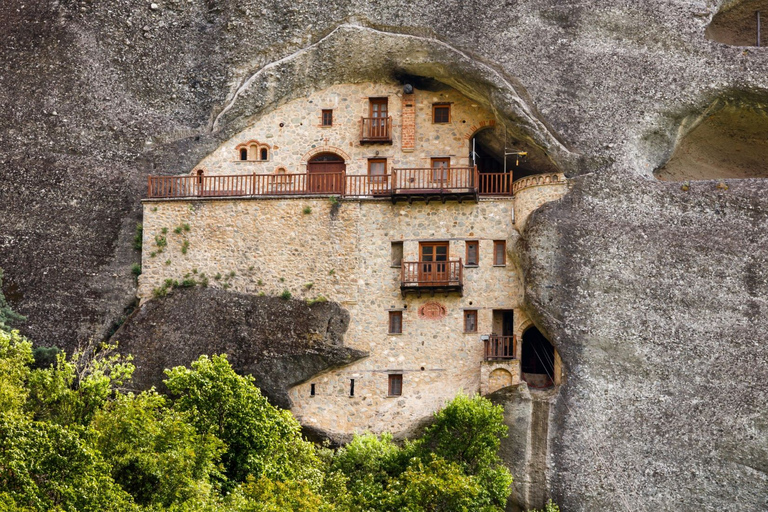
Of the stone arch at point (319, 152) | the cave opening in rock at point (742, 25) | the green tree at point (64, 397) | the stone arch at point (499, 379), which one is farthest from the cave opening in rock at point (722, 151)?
the green tree at point (64, 397)

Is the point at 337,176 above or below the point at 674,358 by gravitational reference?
above

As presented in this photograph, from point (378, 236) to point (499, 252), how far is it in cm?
437

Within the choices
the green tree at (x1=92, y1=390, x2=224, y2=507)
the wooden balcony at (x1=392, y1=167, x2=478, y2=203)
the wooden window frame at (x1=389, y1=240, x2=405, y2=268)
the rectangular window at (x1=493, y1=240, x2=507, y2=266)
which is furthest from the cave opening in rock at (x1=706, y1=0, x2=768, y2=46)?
the green tree at (x1=92, y1=390, x2=224, y2=507)

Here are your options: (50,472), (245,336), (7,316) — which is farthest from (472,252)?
(50,472)

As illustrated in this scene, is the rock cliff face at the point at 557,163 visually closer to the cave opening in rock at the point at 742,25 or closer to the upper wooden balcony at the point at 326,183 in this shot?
the upper wooden balcony at the point at 326,183

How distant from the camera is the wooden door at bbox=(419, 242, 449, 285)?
53.0m

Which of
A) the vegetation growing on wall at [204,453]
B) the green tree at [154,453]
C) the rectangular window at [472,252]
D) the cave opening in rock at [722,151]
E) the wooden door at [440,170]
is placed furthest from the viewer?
the cave opening in rock at [722,151]

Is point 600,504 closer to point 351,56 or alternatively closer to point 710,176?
point 710,176

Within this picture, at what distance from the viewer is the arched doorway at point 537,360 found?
52938 mm

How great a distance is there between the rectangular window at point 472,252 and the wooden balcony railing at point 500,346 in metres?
2.93

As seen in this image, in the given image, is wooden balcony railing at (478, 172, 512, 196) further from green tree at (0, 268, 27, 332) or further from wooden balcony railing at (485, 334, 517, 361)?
green tree at (0, 268, 27, 332)

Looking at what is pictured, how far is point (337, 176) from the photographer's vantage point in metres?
55.7

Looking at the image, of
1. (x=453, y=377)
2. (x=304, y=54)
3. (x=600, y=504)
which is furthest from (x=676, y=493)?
(x=304, y=54)

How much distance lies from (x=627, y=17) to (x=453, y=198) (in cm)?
903
